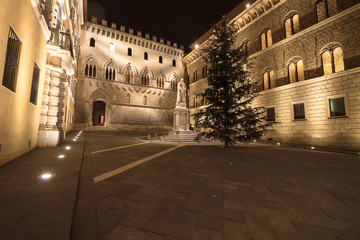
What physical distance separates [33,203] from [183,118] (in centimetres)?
1342

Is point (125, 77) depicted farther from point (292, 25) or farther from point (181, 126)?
point (292, 25)

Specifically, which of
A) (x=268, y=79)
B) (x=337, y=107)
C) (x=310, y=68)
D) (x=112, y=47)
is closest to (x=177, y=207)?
(x=337, y=107)

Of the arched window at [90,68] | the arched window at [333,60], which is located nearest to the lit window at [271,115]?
the arched window at [333,60]

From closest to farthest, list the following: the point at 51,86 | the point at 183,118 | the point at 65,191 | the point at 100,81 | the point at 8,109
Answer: the point at 65,191 < the point at 8,109 < the point at 51,86 < the point at 183,118 < the point at 100,81

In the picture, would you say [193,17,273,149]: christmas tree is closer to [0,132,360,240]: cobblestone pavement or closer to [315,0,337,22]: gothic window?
[0,132,360,240]: cobblestone pavement

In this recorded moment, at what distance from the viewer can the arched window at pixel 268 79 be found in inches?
613

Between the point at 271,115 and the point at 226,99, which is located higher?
the point at 226,99

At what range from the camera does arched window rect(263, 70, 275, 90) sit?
15.6 m

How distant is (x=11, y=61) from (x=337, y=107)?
1683cm

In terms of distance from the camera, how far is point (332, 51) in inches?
458

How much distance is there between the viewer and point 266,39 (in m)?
16.4

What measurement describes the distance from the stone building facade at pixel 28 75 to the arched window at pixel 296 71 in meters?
16.5

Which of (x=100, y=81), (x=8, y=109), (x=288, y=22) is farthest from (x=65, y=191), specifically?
(x=100, y=81)

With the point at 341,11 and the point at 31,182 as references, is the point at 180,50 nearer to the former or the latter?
the point at 341,11
